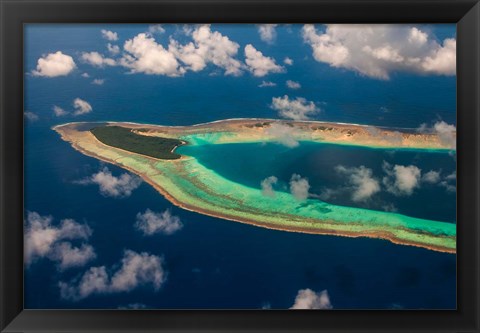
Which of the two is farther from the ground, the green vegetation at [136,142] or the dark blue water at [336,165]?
the green vegetation at [136,142]

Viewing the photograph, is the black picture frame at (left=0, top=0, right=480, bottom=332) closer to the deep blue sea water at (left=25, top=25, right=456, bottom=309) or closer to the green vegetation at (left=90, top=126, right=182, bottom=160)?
the deep blue sea water at (left=25, top=25, right=456, bottom=309)

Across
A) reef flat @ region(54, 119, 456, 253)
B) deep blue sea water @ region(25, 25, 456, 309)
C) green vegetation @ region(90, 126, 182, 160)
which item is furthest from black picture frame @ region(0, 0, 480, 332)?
green vegetation @ region(90, 126, 182, 160)
